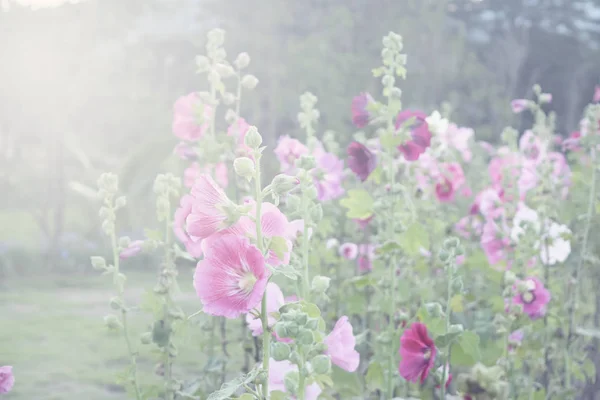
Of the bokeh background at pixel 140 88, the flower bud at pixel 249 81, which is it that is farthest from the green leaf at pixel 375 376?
the bokeh background at pixel 140 88

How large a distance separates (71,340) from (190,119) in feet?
8.31

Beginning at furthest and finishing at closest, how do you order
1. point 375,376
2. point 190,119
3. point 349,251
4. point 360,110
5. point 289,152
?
point 349,251 → point 289,152 → point 190,119 → point 360,110 → point 375,376

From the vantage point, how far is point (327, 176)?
2.04m

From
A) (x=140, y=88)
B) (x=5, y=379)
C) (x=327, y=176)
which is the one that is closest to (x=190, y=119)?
(x=327, y=176)

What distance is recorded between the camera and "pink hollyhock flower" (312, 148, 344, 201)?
1934mm

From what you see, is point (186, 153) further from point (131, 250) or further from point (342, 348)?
point (342, 348)

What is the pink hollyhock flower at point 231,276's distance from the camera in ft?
3.18

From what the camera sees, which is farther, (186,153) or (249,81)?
(186,153)

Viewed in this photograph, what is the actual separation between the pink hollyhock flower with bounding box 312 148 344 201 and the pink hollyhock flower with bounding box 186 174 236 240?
0.91 meters

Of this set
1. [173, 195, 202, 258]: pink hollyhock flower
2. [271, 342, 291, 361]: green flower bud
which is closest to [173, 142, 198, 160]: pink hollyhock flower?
[173, 195, 202, 258]: pink hollyhock flower

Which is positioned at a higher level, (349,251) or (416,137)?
(416,137)

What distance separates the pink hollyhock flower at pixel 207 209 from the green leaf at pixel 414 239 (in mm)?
834

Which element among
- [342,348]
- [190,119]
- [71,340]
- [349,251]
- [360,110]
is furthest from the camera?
[71,340]

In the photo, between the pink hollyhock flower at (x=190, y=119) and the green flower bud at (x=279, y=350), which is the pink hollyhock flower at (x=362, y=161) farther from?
the green flower bud at (x=279, y=350)
